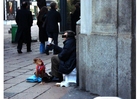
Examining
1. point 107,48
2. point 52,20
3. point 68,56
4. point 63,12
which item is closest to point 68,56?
point 68,56

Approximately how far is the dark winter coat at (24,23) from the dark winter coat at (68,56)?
6.54 m

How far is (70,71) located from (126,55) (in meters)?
1.91

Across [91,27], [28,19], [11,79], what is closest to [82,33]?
[91,27]

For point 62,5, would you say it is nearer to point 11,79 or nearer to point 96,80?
point 11,79

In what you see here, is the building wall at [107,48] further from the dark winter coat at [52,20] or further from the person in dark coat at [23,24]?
the person in dark coat at [23,24]

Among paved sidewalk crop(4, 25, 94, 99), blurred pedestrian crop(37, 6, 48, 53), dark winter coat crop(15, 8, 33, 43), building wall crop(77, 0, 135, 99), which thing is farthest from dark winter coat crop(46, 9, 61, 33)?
building wall crop(77, 0, 135, 99)

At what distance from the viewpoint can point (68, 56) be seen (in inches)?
322

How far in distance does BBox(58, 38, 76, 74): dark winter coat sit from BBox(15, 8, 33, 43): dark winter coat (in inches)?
258

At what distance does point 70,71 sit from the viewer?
817cm

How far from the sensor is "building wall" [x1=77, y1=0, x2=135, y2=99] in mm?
6555

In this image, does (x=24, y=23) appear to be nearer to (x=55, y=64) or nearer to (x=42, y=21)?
(x=42, y=21)

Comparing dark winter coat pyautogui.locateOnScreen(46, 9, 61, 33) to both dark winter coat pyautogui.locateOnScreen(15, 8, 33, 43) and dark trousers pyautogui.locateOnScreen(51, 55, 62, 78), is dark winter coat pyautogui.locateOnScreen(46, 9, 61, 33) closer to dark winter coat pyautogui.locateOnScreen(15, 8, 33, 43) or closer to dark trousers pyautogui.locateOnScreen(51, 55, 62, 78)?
dark winter coat pyautogui.locateOnScreen(15, 8, 33, 43)

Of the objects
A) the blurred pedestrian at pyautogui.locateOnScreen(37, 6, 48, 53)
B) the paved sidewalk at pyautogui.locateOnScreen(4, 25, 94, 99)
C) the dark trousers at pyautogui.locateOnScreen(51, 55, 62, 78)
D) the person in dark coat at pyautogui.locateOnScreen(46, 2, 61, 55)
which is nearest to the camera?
the paved sidewalk at pyautogui.locateOnScreen(4, 25, 94, 99)

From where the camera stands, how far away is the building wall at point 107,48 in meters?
6.55
